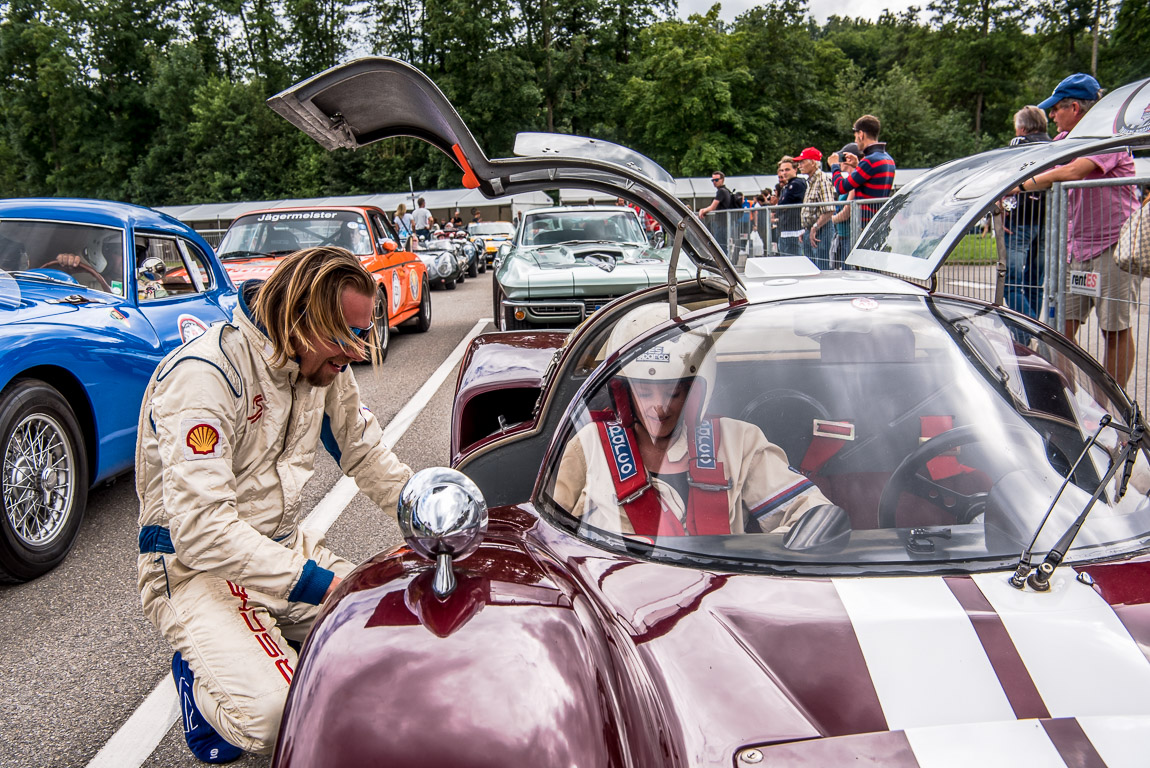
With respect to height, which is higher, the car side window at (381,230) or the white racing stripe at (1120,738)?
the car side window at (381,230)

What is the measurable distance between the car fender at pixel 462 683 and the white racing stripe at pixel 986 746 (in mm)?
417

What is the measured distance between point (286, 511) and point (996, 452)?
6.55ft

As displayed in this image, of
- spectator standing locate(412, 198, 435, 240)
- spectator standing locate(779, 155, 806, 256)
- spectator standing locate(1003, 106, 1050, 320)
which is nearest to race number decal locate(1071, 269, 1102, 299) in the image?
spectator standing locate(1003, 106, 1050, 320)

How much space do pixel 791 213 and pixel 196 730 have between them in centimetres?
916

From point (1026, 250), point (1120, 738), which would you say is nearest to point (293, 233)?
point (1026, 250)

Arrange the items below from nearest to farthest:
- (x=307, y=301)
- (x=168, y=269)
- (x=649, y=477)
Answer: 1. (x=649, y=477)
2. (x=307, y=301)
3. (x=168, y=269)

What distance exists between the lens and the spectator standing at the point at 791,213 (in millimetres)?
9984

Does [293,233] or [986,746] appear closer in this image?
[986,746]

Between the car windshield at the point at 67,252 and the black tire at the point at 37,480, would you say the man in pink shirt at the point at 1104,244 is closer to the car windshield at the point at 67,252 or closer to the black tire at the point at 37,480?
the black tire at the point at 37,480

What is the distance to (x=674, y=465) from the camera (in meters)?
2.05

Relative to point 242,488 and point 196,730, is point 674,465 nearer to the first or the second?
point 242,488

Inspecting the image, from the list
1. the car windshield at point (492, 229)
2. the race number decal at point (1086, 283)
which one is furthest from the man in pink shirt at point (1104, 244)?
the car windshield at point (492, 229)

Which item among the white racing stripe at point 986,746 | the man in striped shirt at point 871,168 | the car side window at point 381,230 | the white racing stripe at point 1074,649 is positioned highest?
the man in striped shirt at point 871,168

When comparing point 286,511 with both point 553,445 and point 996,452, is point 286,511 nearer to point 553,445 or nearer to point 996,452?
point 553,445
